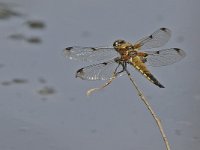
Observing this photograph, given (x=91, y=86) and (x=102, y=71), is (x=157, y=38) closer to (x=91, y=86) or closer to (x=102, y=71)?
(x=102, y=71)

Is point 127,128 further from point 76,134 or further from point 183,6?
point 183,6

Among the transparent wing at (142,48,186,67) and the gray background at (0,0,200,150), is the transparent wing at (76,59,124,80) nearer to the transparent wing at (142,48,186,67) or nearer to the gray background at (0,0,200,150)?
the transparent wing at (142,48,186,67)

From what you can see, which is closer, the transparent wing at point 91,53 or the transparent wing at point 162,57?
the transparent wing at point 91,53

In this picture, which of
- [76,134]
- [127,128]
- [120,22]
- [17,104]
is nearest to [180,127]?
[127,128]

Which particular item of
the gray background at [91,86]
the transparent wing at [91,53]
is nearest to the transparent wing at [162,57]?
the transparent wing at [91,53]

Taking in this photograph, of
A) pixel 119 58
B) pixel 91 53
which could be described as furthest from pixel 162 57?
pixel 91 53

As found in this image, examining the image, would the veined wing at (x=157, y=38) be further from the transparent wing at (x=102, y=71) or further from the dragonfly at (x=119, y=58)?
the transparent wing at (x=102, y=71)

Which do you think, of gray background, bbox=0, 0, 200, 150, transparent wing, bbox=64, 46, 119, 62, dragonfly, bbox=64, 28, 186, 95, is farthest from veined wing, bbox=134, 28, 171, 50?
gray background, bbox=0, 0, 200, 150

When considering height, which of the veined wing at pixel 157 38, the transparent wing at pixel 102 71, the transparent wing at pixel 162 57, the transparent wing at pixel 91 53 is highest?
the veined wing at pixel 157 38

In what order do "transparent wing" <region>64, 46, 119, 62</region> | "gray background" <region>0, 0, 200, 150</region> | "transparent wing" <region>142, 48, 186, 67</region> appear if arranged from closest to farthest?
"transparent wing" <region>64, 46, 119, 62</region>
"transparent wing" <region>142, 48, 186, 67</region>
"gray background" <region>0, 0, 200, 150</region>
